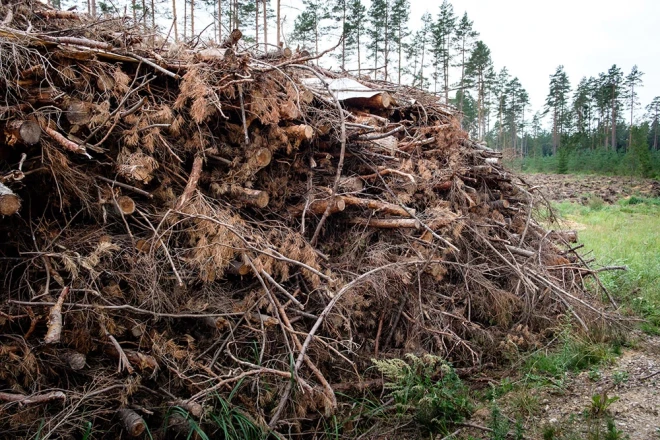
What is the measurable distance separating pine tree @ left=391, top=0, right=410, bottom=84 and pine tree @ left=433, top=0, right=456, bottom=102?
4520 millimetres

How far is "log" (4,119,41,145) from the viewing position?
2.58 metres

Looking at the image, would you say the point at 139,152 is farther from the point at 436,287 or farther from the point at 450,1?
the point at 450,1

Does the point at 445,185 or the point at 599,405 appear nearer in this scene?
the point at 599,405

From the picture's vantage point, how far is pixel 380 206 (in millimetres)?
4289

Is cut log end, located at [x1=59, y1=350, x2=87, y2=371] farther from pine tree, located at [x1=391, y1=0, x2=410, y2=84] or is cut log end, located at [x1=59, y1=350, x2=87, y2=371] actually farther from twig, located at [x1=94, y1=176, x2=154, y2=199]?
pine tree, located at [x1=391, y1=0, x2=410, y2=84]

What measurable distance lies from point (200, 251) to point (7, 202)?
124cm

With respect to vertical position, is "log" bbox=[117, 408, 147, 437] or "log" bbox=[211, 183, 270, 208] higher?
"log" bbox=[211, 183, 270, 208]

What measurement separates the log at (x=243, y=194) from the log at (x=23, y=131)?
1348mm

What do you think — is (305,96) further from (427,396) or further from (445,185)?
(427,396)

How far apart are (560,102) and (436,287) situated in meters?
55.6

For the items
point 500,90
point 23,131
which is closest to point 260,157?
point 23,131

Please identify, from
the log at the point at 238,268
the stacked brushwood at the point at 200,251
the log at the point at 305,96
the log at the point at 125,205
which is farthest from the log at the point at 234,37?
the log at the point at 238,268

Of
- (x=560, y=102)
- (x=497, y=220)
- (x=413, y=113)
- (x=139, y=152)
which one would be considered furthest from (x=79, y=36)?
(x=560, y=102)

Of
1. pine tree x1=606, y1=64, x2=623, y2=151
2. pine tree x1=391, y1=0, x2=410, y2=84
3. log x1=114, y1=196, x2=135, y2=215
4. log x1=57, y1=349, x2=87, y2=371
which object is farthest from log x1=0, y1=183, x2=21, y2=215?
pine tree x1=606, y1=64, x2=623, y2=151
